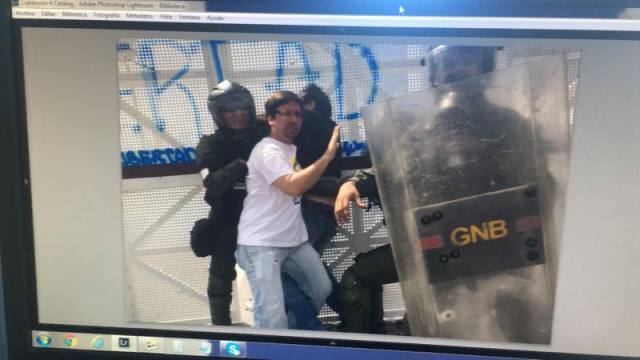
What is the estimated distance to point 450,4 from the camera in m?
0.52

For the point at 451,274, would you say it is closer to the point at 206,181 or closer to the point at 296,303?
the point at 296,303

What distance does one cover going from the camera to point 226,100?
1.89ft

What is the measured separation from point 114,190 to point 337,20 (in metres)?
0.32

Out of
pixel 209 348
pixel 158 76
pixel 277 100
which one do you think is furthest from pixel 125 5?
pixel 209 348

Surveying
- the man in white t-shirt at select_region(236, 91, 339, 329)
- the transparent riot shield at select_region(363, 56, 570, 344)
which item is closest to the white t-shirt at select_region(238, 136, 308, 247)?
the man in white t-shirt at select_region(236, 91, 339, 329)

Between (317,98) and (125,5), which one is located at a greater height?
(125,5)

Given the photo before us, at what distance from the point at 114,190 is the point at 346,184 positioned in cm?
27

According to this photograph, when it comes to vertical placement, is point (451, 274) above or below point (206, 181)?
below

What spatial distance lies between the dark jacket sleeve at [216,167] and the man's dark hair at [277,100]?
69 millimetres

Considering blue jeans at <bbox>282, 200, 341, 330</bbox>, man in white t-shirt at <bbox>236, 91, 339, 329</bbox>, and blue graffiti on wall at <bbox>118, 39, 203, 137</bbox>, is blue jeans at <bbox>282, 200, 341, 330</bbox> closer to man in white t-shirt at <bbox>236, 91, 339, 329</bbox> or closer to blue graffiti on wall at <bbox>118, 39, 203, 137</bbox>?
man in white t-shirt at <bbox>236, 91, 339, 329</bbox>

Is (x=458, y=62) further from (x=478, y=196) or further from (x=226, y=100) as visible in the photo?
(x=226, y=100)

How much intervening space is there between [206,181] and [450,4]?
12.9 inches

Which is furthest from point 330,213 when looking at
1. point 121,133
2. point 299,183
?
point 121,133

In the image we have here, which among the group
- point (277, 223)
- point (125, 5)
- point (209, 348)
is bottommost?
point (209, 348)
